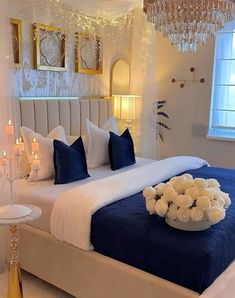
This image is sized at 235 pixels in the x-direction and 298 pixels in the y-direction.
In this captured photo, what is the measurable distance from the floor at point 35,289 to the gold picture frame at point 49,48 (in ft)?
6.54

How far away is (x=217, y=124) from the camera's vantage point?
4.50 metres

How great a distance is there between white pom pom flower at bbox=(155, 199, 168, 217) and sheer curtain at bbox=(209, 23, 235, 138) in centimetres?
281

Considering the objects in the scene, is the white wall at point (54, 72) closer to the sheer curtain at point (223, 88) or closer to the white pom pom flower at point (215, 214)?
the sheer curtain at point (223, 88)

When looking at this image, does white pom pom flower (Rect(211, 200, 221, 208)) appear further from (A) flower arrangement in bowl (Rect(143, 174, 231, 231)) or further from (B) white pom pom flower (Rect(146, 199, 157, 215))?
(B) white pom pom flower (Rect(146, 199, 157, 215))

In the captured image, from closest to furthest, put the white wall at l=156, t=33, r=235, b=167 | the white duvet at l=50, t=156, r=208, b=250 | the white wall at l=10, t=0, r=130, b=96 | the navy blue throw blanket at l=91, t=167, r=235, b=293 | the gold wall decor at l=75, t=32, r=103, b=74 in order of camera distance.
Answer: the navy blue throw blanket at l=91, t=167, r=235, b=293 → the white duvet at l=50, t=156, r=208, b=250 → the white wall at l=10, t=0, r=130, b=96 → the gold wall decor at l=75, t=32, r=103, b=74 → the white wall at l=156, t=33, r=235, b=167

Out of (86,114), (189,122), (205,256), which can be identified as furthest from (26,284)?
(189,122)

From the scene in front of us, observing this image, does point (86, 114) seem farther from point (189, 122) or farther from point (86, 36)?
point (189, 122)

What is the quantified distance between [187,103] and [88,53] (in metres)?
1.56

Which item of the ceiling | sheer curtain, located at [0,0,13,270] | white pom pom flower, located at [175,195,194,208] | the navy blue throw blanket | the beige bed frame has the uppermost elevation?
the ceiling

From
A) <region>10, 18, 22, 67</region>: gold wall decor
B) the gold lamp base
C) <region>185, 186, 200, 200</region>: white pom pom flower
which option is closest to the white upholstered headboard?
<region>10, 18, 22, 67</region>: gold wall decor

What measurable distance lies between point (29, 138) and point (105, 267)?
1313 mm

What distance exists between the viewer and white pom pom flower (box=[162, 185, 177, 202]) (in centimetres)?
188

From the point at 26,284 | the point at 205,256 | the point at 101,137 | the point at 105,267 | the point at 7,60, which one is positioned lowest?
the point at 26,284

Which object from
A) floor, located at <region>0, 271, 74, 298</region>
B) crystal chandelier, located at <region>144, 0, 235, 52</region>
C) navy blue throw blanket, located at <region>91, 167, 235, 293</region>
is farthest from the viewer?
crystal chandelier, located at <region>144, 0, 235, 52</region>
